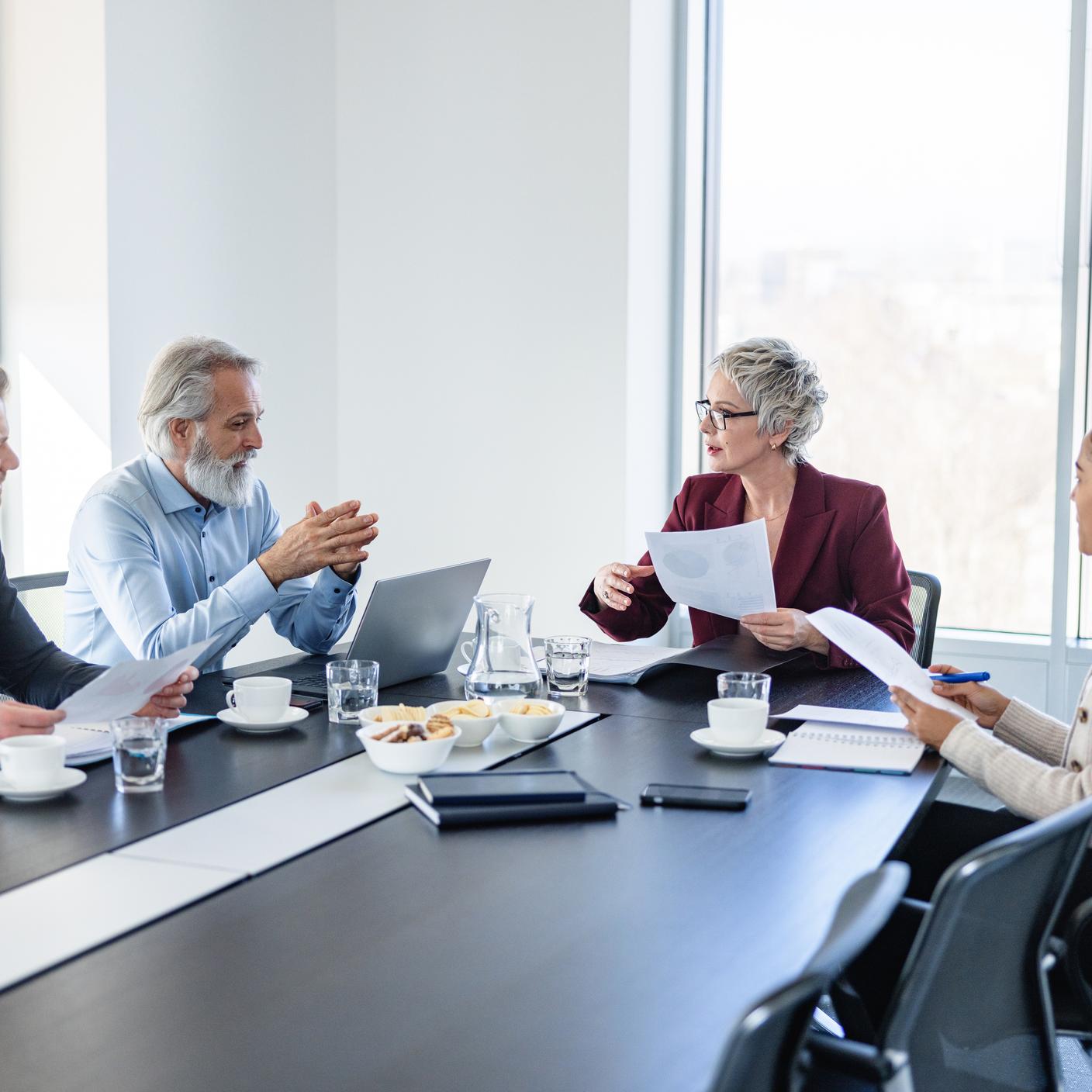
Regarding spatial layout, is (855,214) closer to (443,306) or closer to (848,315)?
(848,315)

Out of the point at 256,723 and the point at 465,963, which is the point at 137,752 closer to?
the point at 256,723

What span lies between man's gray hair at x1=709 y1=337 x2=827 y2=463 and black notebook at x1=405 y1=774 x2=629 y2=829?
5.08 feet

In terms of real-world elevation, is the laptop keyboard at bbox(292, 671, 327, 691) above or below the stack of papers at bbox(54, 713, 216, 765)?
below

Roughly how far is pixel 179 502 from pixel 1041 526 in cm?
277

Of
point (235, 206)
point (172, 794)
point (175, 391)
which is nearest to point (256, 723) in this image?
point (172, 794)

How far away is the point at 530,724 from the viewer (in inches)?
72.7

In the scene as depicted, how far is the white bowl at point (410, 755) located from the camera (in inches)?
65.7

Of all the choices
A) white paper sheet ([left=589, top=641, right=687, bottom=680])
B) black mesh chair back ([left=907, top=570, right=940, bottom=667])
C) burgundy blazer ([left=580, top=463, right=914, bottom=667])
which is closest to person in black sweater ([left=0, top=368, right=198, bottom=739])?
white paper sheet ([left=589, top=641, right=687, bottom=680])

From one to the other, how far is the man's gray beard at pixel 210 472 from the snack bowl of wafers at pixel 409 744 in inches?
44.9

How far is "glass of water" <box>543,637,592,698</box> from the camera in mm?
2236

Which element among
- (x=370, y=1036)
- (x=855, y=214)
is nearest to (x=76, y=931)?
(x=370, y=1036)

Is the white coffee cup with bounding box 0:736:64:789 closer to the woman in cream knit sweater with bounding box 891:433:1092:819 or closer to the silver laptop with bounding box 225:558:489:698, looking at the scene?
the silver laptop with bounding box 225:558:489:698

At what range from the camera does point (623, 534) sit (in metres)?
4.20

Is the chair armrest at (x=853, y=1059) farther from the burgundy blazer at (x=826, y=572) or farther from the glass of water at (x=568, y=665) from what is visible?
the burgundy blazer at (x=826, y=572)
